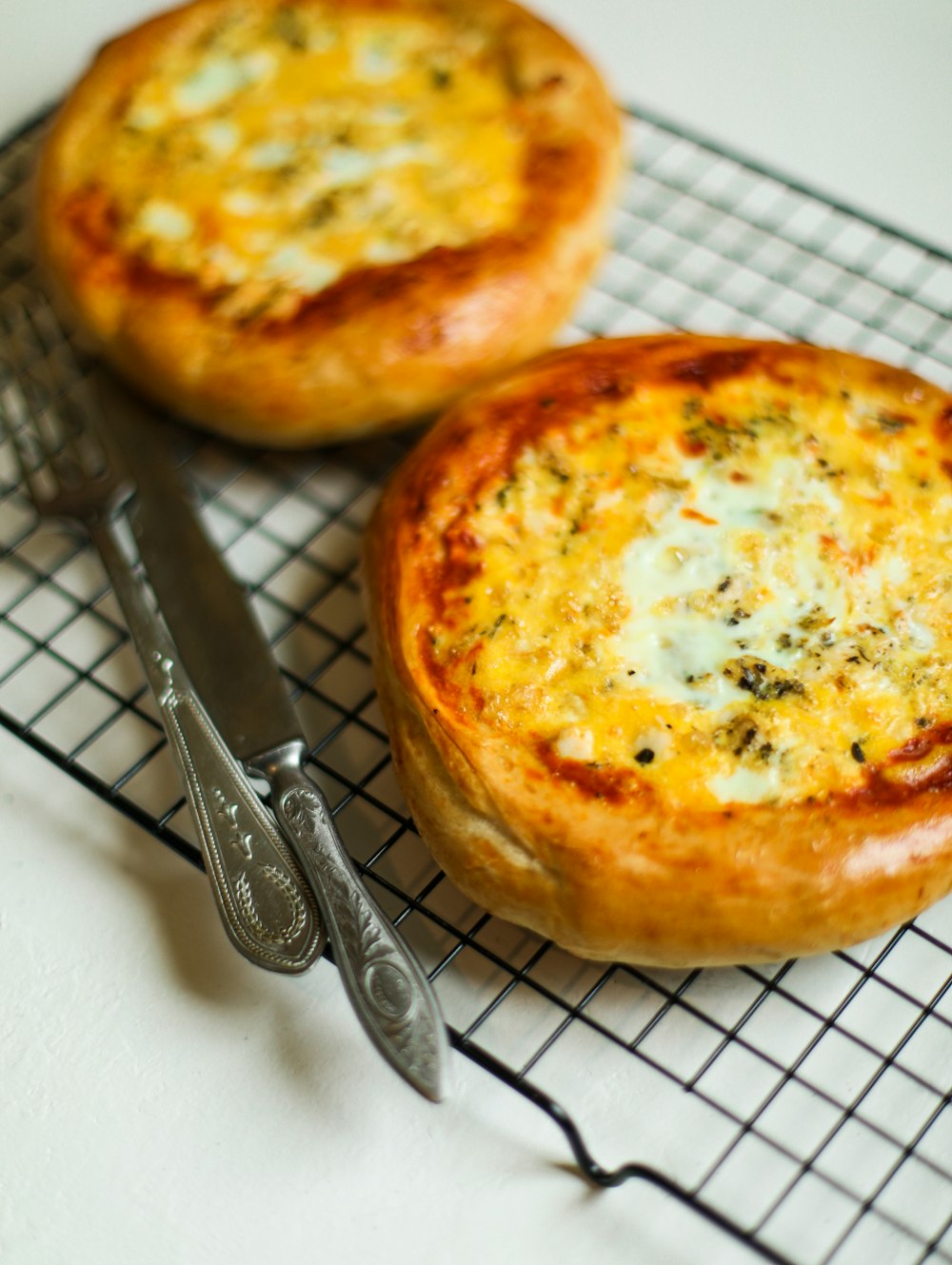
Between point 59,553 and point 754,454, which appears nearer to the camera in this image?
point 754,454

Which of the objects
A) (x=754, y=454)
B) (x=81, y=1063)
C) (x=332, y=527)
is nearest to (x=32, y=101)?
(x=332, y=527)

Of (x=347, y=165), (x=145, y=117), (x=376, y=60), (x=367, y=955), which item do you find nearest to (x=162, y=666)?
(x=367, y=955)

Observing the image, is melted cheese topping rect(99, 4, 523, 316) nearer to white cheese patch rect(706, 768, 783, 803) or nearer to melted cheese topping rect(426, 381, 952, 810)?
melted cheese topping rect(426, 381, 952, 810)

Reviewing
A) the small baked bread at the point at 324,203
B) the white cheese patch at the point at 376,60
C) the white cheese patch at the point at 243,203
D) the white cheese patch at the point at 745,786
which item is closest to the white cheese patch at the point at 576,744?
the white cheese patch at the point at 745,786

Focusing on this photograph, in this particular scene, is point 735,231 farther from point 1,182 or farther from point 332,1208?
point 332,1208

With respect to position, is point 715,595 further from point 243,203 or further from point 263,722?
point 243,203

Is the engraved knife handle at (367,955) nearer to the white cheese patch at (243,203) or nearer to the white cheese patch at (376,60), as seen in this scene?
the white cheese patch at (243,203)
